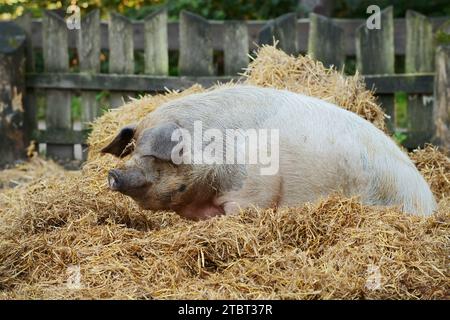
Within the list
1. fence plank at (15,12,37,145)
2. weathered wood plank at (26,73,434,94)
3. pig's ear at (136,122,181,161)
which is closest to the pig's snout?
pig's ear at (136,122,181,161)

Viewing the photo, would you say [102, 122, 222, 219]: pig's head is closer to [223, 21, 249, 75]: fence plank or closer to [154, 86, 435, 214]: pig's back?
[154, 86, 435, 214]: pig's back

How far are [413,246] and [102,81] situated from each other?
488cm

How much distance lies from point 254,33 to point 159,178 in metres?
4.09

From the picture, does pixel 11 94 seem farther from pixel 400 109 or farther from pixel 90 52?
pixel 400 109

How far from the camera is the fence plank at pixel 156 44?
863cm

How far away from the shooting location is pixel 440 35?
7.75m

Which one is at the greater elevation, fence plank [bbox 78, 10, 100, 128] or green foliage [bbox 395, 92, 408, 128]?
fence plank [bbox 78, 10, 100, 128]

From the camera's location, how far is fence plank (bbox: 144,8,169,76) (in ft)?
28.3

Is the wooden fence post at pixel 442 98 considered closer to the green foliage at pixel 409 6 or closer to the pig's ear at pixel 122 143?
the pig's ear at pixel 122 143

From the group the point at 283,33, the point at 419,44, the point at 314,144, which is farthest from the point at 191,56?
the point at 314,144

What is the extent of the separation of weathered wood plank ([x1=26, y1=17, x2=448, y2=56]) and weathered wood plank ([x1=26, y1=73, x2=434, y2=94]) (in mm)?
350

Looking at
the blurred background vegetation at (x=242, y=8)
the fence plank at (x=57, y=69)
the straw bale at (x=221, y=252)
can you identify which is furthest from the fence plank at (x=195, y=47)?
the straw bale at (x=221, y=252)
